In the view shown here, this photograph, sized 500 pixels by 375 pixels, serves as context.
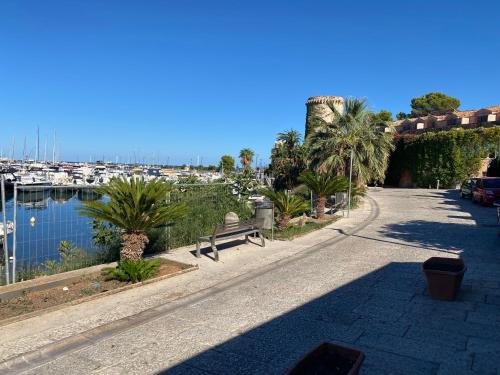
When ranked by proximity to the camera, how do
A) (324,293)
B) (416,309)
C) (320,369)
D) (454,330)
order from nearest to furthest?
(320,369) < (454,330) < (416,309) < (324,293)

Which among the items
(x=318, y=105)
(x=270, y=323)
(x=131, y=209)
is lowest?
(x=270, y=323)

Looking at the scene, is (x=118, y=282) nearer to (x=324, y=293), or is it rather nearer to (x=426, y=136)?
(x=324, y=293)

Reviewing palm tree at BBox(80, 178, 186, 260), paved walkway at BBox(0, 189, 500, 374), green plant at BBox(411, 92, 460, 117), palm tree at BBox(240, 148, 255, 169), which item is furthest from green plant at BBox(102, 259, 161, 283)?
green plant at BBox(411, 92, 460, 117)

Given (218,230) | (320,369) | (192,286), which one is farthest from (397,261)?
(320,369)

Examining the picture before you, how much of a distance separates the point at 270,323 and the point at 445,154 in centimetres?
3377

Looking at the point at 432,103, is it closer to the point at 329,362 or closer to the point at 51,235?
the point at 51,235

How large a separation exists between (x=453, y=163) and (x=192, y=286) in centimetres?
3266

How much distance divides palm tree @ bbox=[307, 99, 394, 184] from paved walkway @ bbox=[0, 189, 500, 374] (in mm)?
10864

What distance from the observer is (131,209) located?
6969mm

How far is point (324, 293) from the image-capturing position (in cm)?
658

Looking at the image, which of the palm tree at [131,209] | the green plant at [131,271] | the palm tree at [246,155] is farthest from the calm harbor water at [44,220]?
the palm tree at [246,155]

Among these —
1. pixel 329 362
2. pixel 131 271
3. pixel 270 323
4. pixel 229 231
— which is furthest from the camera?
pixel 229 231

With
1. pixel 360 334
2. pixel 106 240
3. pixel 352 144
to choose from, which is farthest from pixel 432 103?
pixel 360 334

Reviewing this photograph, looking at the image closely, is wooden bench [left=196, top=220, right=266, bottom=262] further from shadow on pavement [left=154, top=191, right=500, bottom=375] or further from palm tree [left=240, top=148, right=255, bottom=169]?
palm tree [left=240, top=148, right=255, bottom=169]
